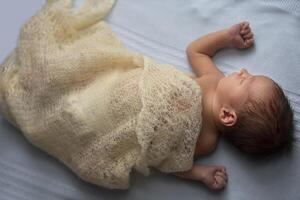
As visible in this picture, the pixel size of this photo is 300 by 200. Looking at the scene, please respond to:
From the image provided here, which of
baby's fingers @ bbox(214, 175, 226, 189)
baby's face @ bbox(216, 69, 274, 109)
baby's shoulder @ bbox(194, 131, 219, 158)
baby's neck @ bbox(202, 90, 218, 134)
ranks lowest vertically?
baby's fingers @ bbox(214, 175, 226, 189)

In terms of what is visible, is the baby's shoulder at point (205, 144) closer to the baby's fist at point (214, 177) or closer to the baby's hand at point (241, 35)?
the baby's fist at point (214, 177)

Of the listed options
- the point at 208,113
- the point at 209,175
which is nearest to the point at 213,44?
the point at 208,113

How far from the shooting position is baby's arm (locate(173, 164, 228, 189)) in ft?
3.66

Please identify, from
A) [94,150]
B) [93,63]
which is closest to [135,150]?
[94,150]

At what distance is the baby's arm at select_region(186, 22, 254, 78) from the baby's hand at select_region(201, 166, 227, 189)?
0.21 metres

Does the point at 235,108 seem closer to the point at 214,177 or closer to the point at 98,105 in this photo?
the point at 214,177

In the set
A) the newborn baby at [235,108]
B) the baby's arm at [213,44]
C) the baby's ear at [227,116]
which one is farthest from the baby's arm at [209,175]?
the baby's arm at [213,44]

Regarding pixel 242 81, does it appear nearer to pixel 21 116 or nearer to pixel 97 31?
pixel 97 31

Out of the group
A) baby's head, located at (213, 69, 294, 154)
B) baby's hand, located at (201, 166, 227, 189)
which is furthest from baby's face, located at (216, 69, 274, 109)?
baby's hand, located at (201, 166, 227, 189)

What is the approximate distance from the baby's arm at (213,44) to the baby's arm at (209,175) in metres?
0.21

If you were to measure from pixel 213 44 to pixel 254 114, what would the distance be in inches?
Result: 7.8

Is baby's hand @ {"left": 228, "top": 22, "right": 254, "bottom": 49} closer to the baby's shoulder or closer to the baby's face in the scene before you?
the baby's face

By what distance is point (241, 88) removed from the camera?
110 centimetres

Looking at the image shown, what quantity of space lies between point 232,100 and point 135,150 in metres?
0.24
